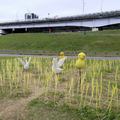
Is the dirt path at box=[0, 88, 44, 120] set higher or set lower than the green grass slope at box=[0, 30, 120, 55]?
higher

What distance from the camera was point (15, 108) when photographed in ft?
34.8

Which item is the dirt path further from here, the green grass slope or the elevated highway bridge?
the elevated highway bridge

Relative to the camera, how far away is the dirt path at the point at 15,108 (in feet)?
32.9

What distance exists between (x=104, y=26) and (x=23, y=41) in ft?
93.1

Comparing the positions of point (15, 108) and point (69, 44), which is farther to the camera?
point (69, 44)

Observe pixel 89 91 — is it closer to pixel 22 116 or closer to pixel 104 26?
pixel 22 116

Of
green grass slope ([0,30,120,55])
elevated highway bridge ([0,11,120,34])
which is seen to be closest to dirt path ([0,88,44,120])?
green grass slope ([0,30,120,55])

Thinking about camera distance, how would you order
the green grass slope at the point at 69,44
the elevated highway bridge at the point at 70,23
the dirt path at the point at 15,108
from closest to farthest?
1. the dirt path at the point at 15,108
2. the green grass slope at the point at 69,44
3. the elevated highway bridge at the point at 70,23

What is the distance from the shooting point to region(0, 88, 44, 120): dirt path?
10023 millimetres

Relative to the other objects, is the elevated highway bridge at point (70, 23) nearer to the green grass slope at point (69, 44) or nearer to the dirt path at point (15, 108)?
the green grass slope at point (69, 44)

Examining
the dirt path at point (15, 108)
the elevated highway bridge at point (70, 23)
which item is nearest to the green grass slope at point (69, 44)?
the elevated highway bridge at point (70, 23)

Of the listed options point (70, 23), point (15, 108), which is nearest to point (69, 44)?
point (70, 23)

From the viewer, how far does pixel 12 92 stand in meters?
12.4

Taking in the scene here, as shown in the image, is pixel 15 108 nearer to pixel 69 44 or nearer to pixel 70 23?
pixel 69 44
